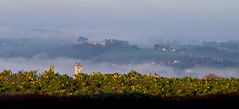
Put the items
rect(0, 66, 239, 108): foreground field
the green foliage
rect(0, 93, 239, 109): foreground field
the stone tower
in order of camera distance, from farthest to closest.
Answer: the stone tower → the green foliage → rect(0, 66, 239, 108): foreground field → rect(0, 93, 239, 109): foreground field

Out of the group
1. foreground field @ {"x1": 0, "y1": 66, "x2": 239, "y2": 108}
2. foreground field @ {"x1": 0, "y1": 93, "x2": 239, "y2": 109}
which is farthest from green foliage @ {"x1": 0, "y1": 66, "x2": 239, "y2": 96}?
foreground field @ {"x1": 0, "y1": 93, "x2": 239, "y2": 109}

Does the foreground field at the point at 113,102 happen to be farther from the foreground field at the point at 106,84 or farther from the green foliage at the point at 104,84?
the green foliage at the point at 104,84

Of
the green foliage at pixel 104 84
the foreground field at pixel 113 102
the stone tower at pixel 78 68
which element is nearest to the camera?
the foreground field at pixel 113 102

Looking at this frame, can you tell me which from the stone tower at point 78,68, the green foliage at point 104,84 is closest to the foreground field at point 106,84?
the green foliage at point 104,84

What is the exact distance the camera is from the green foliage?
105 ft

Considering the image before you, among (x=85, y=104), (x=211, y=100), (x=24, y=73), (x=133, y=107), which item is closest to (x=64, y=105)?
(x=85, y=104)

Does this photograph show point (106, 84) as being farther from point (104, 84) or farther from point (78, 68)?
point (78, 68)

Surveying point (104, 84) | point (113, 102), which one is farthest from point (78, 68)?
point (113, 102)

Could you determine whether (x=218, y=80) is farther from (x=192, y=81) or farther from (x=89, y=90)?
(x=89, y=90)

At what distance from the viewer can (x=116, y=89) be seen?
32219 mm

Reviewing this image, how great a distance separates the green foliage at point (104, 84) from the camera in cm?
3195

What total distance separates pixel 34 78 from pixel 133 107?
513 inches

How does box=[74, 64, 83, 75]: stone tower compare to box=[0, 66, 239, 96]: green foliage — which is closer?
box=[0, 66, 239, 96]: green foliage

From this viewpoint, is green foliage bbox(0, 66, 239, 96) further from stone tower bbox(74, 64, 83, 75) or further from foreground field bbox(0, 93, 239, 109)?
foreground field bbox(0, 93, 239, 109)
